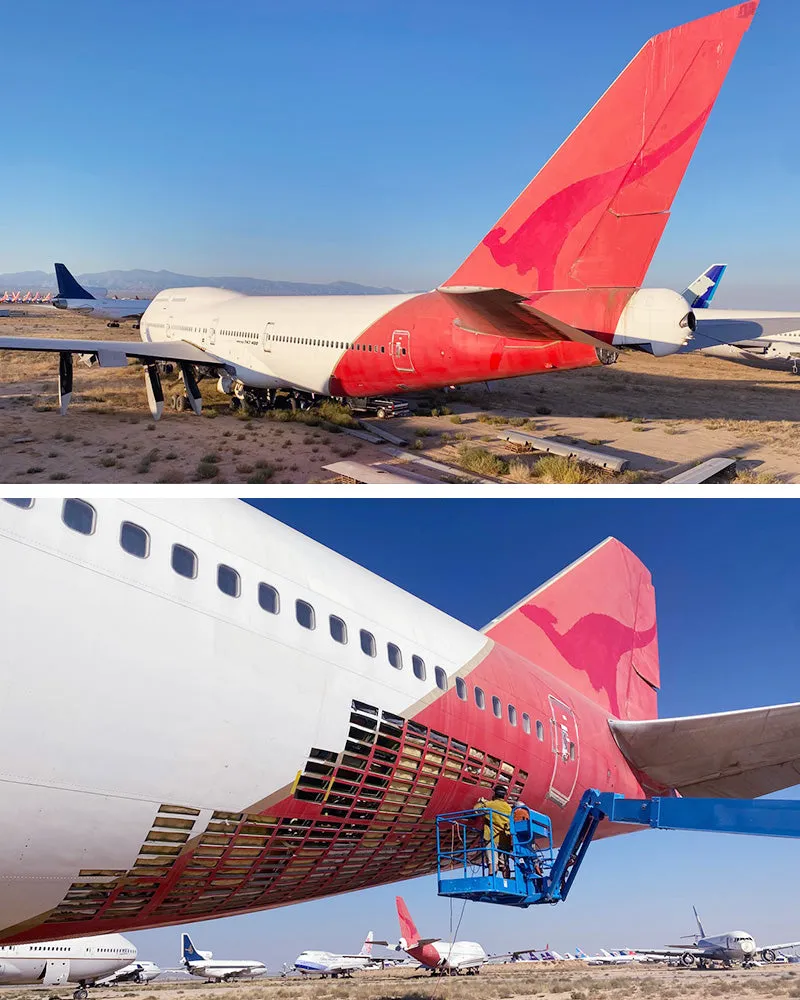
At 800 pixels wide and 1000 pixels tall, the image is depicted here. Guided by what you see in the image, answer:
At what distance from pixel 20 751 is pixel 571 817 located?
29.2ft

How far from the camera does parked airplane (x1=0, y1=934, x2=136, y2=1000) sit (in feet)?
69.0

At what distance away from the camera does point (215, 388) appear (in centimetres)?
2667

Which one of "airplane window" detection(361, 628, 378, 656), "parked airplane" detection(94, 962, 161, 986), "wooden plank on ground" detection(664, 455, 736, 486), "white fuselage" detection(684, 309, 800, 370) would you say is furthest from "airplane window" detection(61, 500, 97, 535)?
"parked airplane" detection(94, 962, 161, 986)

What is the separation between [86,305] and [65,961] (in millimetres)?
36646

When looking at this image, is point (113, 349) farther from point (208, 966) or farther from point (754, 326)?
point (208, 966)

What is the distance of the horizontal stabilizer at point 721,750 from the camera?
340 inches

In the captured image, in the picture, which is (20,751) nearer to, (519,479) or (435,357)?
(519,479)

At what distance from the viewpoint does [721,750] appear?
32.1ft

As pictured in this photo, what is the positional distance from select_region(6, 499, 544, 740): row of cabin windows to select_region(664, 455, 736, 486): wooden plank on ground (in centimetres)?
593

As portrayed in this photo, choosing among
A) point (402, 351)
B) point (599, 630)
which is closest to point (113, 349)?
point (402, 351)

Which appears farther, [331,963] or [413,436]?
[331,963]

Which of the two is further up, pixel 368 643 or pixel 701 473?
pixel 701 473

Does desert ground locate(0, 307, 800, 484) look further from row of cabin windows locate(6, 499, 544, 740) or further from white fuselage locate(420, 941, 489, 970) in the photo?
white fuselage locate(420, 941, 489, 970)

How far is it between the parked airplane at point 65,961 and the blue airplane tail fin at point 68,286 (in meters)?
38.7
